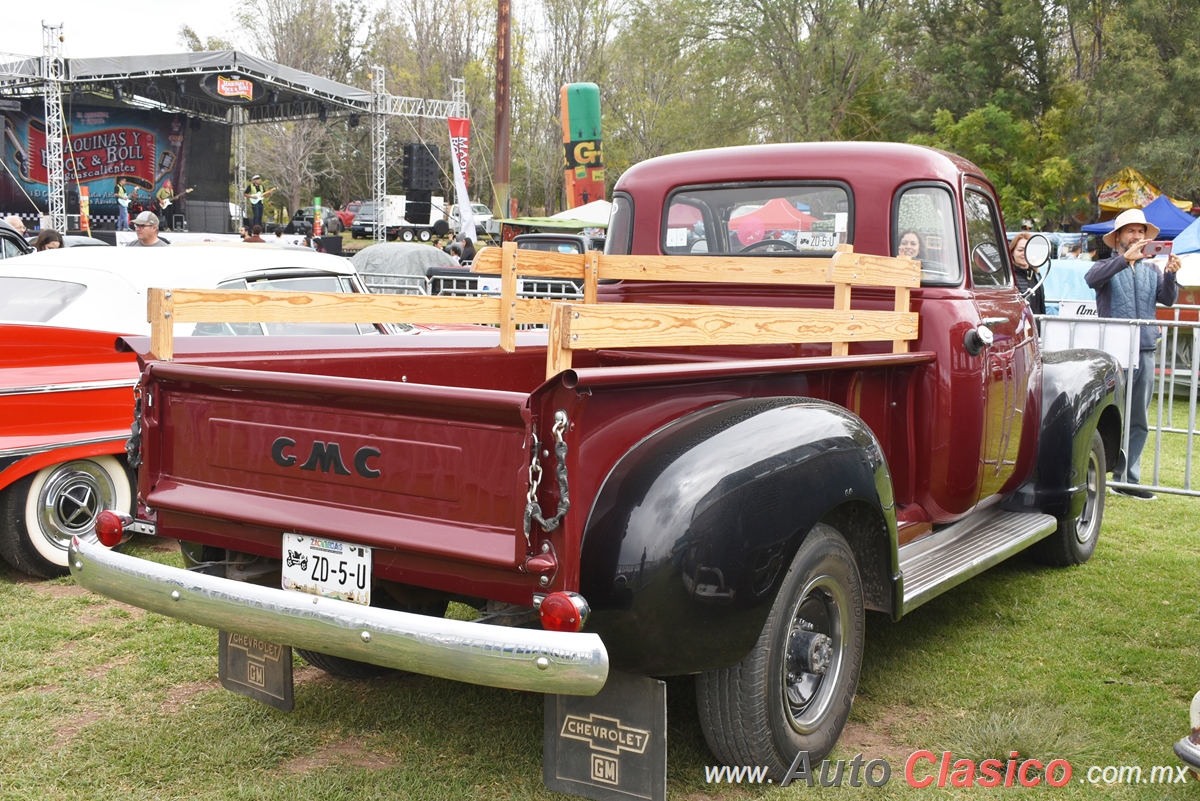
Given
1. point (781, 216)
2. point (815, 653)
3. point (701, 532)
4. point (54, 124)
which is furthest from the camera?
point (54, 124)

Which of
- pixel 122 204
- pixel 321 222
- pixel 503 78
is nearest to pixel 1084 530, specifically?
pixel 503 78

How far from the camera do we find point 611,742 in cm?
270

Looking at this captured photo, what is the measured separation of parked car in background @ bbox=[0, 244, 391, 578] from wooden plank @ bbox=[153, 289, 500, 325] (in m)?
1.54

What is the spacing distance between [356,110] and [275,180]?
19007 mm

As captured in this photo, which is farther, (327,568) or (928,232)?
(928,232)

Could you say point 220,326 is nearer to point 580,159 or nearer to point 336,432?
point 336,432

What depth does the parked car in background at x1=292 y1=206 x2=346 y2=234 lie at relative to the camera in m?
32.1

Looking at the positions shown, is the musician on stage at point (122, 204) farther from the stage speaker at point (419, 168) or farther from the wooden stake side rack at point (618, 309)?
the wooden stake side rack at point (618, 309)

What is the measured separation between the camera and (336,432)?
2828 mm

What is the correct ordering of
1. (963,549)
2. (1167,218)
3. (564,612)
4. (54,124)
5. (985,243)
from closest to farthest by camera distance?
(564,612), (963,549), (985,243), (1167,218), (54,124)

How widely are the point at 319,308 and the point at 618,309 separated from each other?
141cm

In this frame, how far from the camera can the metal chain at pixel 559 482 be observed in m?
2.42

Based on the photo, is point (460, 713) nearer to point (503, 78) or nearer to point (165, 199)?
point (503, 78)


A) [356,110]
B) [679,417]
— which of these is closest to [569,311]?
[679,417]
